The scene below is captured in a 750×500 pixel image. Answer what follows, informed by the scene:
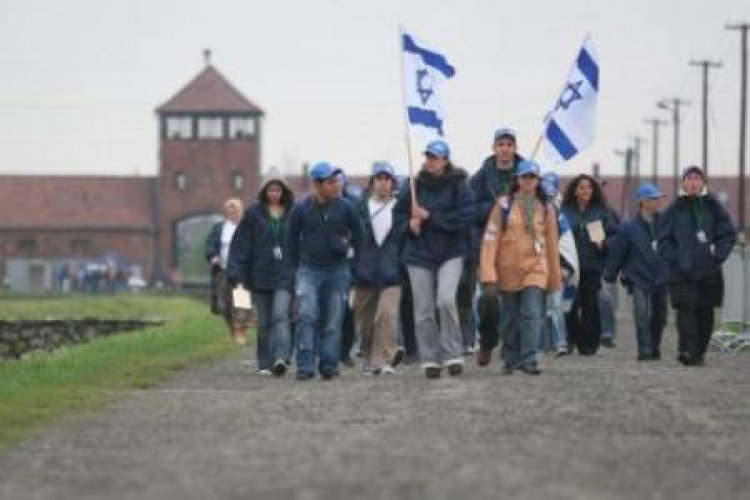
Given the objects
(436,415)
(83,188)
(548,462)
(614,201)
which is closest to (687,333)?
(436,415)

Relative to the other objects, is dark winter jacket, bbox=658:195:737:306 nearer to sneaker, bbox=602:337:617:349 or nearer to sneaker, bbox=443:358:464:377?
sneaker, bbox=443:358:464:377

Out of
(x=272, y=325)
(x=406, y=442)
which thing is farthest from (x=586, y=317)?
(x=406, y=442)

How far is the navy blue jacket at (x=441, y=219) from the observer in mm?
16953

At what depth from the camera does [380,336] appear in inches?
703

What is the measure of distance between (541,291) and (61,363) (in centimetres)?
537

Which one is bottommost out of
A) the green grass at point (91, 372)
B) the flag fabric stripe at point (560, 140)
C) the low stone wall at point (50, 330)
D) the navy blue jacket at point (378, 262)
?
the low stone wall at point (50, 330)

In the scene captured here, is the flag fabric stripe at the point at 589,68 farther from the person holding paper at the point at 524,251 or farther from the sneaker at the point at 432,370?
the sneaker at the point at 432,370

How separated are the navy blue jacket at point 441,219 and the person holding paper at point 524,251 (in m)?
0.19

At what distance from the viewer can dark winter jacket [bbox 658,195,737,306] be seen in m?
19.2

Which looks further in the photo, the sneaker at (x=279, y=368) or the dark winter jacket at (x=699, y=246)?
the dark winter jacket at (x=699, y=246)

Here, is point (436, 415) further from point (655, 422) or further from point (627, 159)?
point (627, 159)

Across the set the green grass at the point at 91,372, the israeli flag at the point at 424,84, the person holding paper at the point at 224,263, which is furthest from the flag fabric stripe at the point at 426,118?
the person holding paper at the point at 224,263

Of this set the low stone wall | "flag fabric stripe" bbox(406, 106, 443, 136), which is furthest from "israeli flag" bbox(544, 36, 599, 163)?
the low stone wall

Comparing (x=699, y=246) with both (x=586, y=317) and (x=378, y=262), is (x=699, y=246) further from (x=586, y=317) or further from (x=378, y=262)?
(x=586, y=317)
